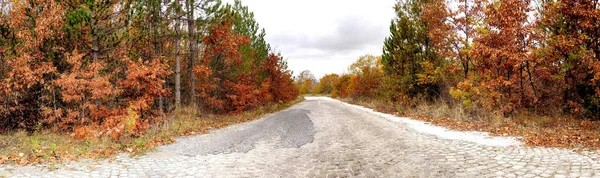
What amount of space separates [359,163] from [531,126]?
21.5ft

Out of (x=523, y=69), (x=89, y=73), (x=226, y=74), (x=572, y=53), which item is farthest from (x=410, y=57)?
(x=89, y=73)

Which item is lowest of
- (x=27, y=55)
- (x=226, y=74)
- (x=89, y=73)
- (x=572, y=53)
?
(x=89, y=73)

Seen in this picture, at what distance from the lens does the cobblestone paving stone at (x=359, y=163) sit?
493cm

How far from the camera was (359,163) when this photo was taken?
586 centimetres

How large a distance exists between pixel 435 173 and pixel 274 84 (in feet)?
63.4

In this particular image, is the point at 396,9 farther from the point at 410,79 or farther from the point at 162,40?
the point at 162,40

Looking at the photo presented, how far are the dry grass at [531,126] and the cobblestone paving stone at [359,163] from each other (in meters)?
0.91

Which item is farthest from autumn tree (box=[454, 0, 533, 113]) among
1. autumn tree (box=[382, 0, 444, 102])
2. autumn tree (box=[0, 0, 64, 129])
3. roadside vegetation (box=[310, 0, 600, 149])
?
autumn tree (box=[0, 0, 64, 129])

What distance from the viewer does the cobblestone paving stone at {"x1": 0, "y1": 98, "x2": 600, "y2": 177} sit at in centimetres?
493

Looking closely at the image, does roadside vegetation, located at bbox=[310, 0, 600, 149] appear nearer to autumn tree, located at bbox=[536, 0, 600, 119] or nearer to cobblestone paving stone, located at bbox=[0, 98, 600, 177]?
autumn tree, located at bbox=[536, 0, 600, 119]

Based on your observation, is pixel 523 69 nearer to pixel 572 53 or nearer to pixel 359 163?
pixel 572 53

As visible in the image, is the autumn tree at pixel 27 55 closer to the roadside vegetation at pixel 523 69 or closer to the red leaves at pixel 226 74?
the red leaves at pixel 226 74

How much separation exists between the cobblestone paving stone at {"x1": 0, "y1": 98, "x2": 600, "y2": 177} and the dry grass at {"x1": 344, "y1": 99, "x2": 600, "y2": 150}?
914 millimetres

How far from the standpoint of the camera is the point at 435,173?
4.99 meters
